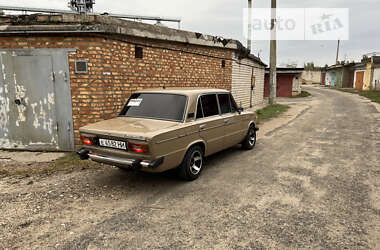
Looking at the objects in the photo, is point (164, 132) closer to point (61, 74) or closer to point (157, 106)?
point (157, 106)

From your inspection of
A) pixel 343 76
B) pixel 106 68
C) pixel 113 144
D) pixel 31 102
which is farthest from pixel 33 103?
pixel 343 76

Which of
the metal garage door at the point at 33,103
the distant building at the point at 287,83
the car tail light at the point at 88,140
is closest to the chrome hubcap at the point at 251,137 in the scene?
the car tail light at the point at 88,140

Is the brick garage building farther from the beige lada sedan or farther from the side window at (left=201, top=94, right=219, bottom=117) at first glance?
the side window at (left=201, top=94, right=219, bottom=117)

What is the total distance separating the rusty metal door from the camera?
5996 millimetres

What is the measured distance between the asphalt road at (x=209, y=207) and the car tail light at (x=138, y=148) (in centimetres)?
78

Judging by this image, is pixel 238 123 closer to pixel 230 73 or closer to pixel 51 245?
pixel 51 245

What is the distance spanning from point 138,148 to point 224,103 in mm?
2582

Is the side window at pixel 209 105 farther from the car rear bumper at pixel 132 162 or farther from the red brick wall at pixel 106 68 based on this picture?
the red brick wall at pixel 106 68

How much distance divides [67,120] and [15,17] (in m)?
2.67

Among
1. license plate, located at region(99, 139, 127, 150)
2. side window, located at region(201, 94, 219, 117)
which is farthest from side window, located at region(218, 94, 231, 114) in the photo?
license plate, located at region(99, 139, 127, 150)

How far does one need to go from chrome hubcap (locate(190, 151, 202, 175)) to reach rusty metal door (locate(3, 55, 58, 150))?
3790mm

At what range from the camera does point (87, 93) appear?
604 cm

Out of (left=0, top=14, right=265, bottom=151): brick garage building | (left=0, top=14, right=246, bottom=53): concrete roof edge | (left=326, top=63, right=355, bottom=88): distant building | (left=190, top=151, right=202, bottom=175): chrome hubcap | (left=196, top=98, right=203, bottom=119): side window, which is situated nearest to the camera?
(left=190, top=151, right=202, bottom=175): chrome hubcap

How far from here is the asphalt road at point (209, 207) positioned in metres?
2.85
